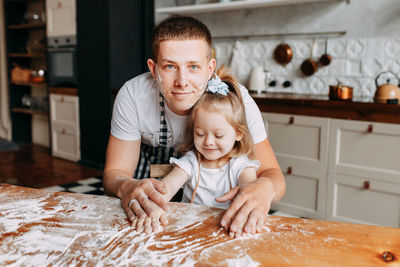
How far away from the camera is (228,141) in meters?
1.43

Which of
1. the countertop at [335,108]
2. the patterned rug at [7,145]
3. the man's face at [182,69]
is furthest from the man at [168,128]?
the patterned rug at [7,145]

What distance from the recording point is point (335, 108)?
2.60m

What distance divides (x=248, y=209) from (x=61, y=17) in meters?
4.38

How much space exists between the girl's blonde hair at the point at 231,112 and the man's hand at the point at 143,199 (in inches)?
16.8

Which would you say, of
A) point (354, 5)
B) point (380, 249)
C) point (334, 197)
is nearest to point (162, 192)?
point (380, 249)

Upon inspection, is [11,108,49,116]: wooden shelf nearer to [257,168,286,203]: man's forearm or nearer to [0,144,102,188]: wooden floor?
[0,144,102,188]: wooden floor

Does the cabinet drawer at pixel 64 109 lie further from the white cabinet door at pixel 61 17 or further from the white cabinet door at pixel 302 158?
the white cabinet door at pixel 302 158

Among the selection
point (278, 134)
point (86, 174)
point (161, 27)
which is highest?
point (161, 27)

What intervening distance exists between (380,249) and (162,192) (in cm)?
57

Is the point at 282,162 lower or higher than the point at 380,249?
lower

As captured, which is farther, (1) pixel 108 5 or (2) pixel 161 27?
(1) pixel 108 5

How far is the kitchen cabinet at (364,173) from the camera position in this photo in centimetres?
244

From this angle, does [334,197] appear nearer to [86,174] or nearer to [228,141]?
[228,141]

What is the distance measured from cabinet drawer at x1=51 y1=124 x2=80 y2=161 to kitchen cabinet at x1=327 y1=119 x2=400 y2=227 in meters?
3.10
